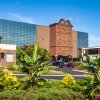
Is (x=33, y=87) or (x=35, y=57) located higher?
(x=35, y=57)

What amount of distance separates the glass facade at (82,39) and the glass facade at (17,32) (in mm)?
20625

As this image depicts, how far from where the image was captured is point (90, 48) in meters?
101

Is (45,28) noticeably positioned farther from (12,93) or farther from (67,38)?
(12,93)

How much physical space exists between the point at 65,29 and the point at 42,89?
8063 centimetres

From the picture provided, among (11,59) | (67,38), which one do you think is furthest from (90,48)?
(11,59)

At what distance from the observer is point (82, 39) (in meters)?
109

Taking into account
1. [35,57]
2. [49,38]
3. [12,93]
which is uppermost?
[49,38]

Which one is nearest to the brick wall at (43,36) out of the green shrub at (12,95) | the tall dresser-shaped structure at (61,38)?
the tall dresser-shaped structure at (61,38)

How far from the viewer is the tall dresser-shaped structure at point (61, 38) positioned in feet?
304

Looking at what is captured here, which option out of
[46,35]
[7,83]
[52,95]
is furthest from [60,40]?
[52,95]

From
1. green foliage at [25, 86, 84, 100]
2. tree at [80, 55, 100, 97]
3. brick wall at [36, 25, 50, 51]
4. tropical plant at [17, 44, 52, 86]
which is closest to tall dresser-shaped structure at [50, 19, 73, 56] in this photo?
brick wall at [36, 25, 50, 51]

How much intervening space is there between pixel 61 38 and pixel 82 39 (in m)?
17.9

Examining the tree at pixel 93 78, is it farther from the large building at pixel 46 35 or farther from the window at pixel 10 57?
the large building at pixel 46 35

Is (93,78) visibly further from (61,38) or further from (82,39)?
(82,39)
